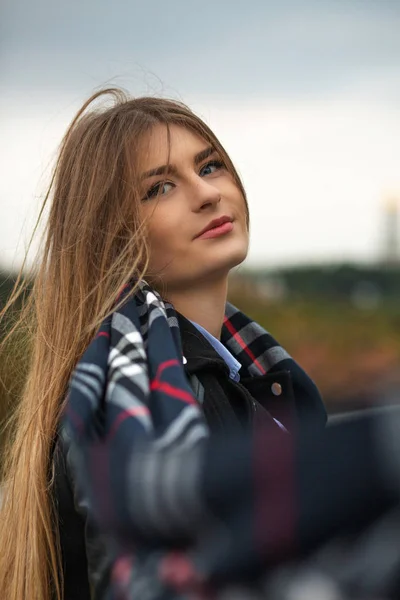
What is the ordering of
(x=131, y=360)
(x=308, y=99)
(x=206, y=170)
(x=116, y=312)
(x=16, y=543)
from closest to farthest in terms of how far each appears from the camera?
(x=131, y=360), (x=116, y=312), (x=16, y=543), (x=206, y=170), (x=308, y=99)

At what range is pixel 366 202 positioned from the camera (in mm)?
5645

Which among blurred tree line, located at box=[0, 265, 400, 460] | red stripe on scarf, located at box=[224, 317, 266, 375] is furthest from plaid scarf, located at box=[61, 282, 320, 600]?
blurred tree line, located at box=[0, 265, 400, 460]

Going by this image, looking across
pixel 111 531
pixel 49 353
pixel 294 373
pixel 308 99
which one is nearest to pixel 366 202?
pixel 308 99

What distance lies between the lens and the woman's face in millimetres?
1715

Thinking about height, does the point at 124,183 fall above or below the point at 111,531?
above

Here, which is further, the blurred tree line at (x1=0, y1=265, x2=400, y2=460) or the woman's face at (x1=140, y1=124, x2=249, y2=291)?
the blurred tree line at (x1=0, y1=265, x2=400, y2=460)

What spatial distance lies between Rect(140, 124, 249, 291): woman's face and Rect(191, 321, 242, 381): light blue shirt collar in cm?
12

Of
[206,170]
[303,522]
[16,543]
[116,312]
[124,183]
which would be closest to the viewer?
[303,522]

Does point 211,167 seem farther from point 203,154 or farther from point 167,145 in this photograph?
point 167,145

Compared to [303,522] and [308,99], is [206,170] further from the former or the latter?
[308,99]

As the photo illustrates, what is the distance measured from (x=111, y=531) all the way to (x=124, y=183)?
936mm

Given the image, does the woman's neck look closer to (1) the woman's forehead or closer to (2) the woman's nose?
(2) the woman's nose

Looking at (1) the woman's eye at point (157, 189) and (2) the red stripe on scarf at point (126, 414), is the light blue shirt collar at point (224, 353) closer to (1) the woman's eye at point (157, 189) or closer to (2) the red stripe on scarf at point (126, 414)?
(1) the woman's eye at point (157, 189)

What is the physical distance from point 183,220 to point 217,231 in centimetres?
8
